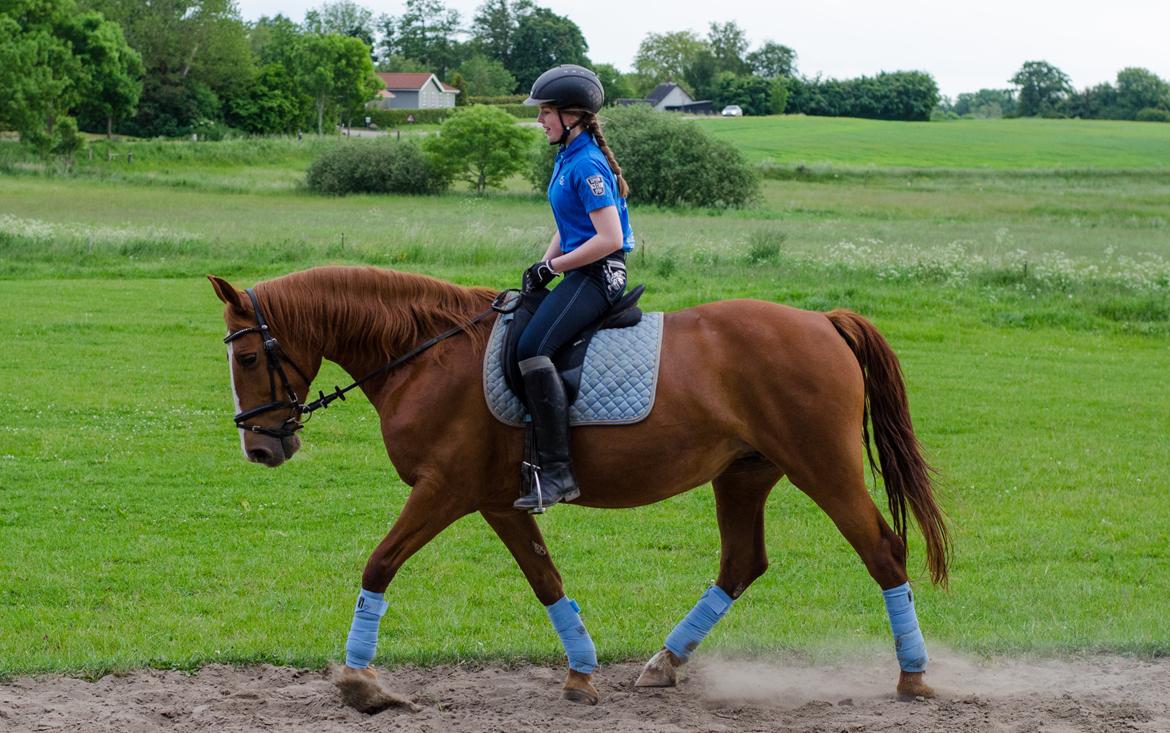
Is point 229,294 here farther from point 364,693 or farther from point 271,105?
point 271,105

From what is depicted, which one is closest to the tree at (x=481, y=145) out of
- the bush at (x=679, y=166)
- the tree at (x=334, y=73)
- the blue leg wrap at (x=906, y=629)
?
the bush at (x=679, y=166)

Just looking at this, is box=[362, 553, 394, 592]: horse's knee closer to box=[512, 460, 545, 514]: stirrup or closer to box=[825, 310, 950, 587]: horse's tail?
box=[512, 460, 545, 514]: stirrup

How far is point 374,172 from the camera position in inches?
2334

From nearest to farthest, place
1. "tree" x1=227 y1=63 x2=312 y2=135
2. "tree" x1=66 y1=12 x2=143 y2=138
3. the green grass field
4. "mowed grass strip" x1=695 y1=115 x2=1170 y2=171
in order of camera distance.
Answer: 1. the green grass field
2. "tree" x1=66 y1=12 x2=143 y2=138
3. "mowed grass strip" x1=695 y1=115 x2=1170 y2=171
4. "tree" x1=227 y1=63 x2=312 y2=135

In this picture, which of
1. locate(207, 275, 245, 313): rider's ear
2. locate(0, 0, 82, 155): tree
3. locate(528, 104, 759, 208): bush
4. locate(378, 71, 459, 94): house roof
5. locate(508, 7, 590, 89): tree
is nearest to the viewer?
locate(207, 275, 245, 313): rider's ear

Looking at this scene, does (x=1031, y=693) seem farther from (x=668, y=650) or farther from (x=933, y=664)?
(x=668, y=650)

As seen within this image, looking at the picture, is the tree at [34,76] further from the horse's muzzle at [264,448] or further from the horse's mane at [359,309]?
the horse's muzzle at [264,448]

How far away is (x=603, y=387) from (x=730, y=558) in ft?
4.72

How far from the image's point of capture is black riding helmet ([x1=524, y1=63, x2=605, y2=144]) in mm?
6062

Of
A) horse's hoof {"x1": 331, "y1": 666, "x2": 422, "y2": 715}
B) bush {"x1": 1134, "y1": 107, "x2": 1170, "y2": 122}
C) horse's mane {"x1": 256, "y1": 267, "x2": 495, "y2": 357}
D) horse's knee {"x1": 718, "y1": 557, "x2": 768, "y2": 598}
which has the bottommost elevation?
horse's hoof {"x1": 331, "y1": 666, "x2": 422, "y2": 715}

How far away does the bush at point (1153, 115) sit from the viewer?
406 ft

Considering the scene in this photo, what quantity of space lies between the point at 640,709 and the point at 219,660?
8.24 feet

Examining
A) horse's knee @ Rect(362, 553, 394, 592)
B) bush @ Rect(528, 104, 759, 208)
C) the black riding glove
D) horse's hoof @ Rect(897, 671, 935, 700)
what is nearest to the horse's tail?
horse's hoof @ Rect(897, 671, 935, 700)

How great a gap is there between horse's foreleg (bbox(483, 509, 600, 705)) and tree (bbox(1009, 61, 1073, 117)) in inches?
5675
